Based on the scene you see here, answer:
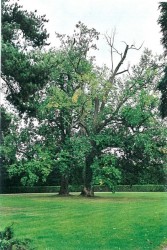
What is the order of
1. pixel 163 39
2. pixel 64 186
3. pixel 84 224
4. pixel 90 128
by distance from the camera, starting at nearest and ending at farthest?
pixel 163 39 → pixel 84 224 → pixel 64 186 → pixel 90 128

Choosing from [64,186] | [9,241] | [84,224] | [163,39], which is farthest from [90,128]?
[9,241]

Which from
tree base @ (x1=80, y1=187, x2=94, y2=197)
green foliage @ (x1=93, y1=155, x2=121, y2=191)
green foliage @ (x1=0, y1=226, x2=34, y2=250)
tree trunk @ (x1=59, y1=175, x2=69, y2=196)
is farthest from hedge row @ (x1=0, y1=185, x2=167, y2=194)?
green foliage @ (x1=0, y1=226, x2=34, y2=250)

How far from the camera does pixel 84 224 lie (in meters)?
14.4

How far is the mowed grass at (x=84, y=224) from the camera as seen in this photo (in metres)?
10.8

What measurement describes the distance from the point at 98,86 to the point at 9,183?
728 centimetres

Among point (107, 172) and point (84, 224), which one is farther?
point (107, 172)

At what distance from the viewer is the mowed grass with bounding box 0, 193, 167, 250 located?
10820mm

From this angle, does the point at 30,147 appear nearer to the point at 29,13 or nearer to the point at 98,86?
the point at 98,86

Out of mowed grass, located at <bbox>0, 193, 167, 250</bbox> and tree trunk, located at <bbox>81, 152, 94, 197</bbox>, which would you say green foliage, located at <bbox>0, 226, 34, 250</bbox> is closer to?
mowed grass, located at <bbox>0, 193, 167, 250</bbox>

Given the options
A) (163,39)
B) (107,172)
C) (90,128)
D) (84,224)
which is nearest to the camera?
(163,39)

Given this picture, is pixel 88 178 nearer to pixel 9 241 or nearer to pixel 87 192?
pixel 87 192

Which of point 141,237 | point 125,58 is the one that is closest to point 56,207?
point 141,237

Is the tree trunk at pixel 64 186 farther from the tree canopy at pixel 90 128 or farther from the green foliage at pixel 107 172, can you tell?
the green foliage at pixel 107 172

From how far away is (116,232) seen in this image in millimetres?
12336
